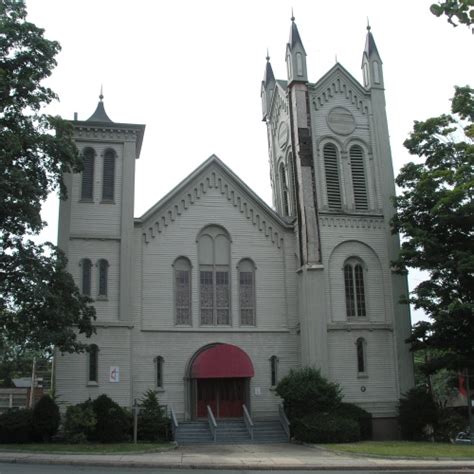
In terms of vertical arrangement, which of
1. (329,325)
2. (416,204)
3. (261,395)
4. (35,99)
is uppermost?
(35,99)

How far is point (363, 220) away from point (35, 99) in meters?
17.4

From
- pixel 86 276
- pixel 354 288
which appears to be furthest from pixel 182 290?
pixel 354 288

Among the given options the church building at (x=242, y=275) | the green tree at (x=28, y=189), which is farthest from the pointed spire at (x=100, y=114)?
the green tree at (x=28, y=189)

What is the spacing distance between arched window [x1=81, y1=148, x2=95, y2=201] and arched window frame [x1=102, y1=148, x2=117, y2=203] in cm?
58

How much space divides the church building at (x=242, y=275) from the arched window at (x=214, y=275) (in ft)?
0.19

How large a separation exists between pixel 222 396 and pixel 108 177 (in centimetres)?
1213

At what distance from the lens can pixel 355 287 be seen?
3266cm

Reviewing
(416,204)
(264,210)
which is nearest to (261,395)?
(264,210)

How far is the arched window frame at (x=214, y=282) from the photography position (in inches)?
1244

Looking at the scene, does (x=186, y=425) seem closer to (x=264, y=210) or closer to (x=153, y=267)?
(x=153, y=267)

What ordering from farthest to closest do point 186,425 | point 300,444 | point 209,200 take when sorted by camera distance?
point 209,200, point 186,425, point 300,444

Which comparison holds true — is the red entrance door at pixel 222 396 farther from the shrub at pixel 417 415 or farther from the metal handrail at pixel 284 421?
the shrub at pixel 417 415

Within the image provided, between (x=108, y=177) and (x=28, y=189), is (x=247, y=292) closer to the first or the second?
(x=108, y=177)

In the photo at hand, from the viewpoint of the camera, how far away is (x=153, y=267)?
31.3 meters
